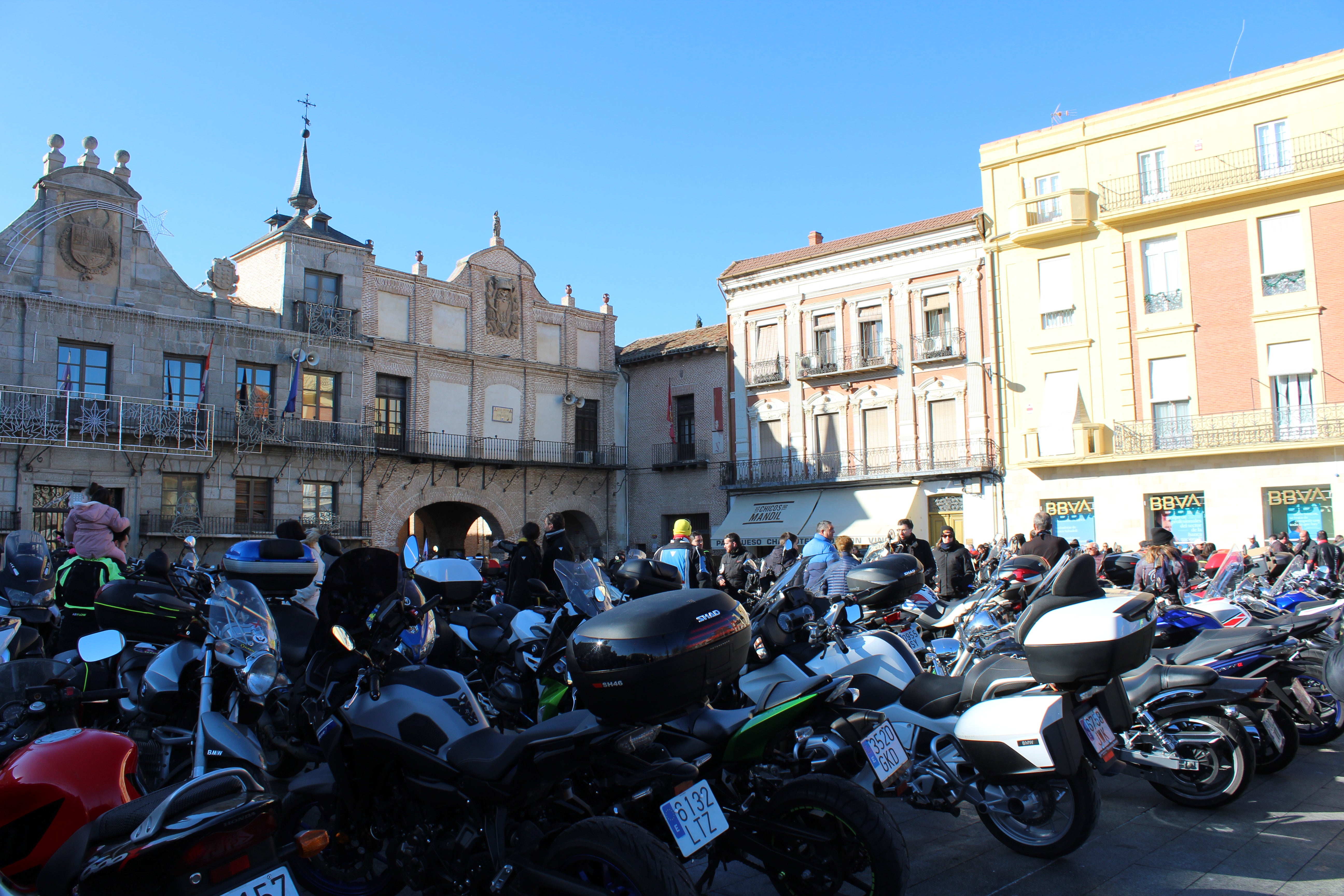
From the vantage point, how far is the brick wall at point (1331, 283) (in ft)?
67.1

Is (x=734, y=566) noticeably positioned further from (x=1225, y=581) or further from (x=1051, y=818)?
(x=1051, y=818)

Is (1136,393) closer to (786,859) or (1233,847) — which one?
(1233,847)

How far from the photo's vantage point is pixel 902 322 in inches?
1041

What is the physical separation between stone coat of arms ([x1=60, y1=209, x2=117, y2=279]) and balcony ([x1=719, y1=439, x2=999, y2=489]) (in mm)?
17066

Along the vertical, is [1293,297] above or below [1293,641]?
above

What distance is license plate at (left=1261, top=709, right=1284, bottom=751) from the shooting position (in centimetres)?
552

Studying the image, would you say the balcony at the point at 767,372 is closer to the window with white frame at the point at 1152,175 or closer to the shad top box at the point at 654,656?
the window with white frame at the point at 1152,175

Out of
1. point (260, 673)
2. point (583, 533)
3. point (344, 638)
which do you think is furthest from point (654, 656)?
point (583, 533)

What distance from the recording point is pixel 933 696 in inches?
184

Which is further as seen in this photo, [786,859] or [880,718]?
[880,718]

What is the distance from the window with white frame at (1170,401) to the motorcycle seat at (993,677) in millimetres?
19696

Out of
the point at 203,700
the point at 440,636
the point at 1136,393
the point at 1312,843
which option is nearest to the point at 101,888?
the point at 203,700

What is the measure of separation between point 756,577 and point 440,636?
5.77 meters

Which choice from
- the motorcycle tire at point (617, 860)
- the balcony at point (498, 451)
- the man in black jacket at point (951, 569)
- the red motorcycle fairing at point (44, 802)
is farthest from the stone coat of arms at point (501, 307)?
the motorcycle tire at point (617, 860)
